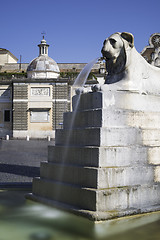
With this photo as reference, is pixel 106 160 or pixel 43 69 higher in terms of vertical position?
pixel 43 69

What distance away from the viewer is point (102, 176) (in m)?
4.59

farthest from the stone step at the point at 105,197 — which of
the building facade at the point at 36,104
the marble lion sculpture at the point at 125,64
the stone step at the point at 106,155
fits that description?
the building facade at the point at 36,104

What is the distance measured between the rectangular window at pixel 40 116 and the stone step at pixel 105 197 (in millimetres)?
30718

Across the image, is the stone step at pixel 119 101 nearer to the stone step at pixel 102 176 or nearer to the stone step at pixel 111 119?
the stone step at pixel 111 119

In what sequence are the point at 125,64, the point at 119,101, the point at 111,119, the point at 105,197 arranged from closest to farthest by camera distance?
the point at 105,197
the point at 111,119
the point at 119,101
the point at 125,64

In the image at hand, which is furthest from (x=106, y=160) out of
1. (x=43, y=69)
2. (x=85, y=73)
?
(x=43, y=69)

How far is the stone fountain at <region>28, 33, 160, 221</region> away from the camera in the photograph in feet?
15.2

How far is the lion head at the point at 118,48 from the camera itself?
540cm

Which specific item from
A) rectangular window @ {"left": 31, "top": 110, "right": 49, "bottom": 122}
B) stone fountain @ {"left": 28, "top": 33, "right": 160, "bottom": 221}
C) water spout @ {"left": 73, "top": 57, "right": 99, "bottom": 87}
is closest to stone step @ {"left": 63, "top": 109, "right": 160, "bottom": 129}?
stone fountain @ {"left": 28, "top": 33, "right": 160, "bottom": 221}

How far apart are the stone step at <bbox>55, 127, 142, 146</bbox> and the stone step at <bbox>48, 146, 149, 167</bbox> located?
4.1 inches

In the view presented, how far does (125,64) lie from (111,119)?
99 centimetres

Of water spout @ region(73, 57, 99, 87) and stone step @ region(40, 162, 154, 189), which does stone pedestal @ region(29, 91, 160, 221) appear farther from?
water spout @ region(73, 57, 99, 87)

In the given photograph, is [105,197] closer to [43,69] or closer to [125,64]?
[125,64]

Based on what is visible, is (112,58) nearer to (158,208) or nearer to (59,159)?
(59,159)
